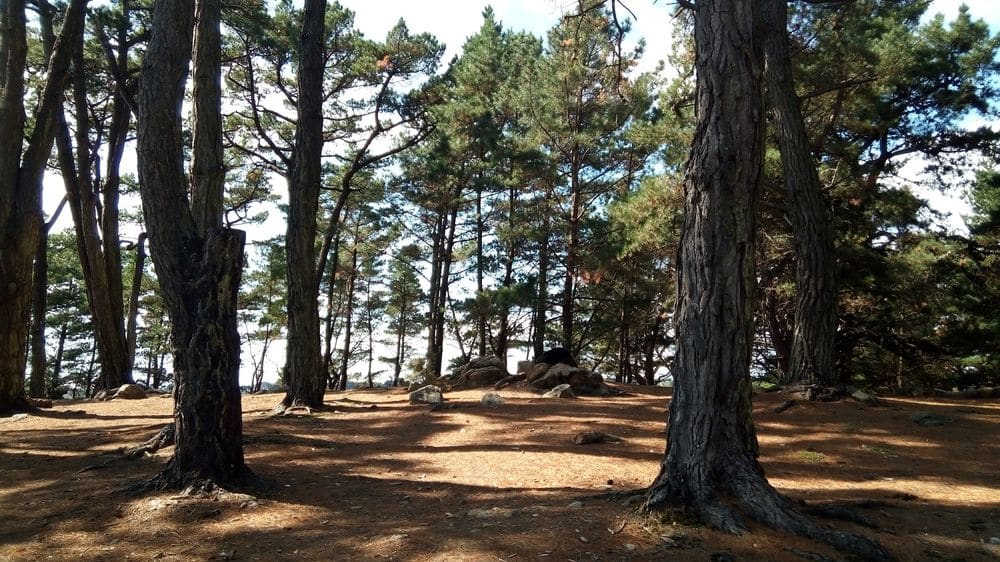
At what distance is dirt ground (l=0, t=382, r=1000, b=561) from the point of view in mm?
3355

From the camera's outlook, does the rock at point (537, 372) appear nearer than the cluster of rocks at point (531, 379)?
No

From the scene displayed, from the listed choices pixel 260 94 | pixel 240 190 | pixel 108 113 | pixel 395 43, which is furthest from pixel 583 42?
pixel 108 113

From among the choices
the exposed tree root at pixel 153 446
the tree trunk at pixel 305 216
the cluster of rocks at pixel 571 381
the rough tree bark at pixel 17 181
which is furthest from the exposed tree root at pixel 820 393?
the rough tree bark at pixel 17 181

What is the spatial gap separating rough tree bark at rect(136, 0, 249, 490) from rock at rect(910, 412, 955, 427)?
7.60m

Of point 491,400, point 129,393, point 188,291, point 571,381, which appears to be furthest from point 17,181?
point 571,381

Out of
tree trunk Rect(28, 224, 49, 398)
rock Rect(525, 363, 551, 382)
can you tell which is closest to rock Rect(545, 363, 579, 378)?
rock Rect(525, 363, 551, 382)

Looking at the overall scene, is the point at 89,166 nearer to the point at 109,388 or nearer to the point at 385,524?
the point at 109,388

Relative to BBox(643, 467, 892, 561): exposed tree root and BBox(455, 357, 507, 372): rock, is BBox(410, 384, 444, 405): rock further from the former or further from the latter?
BBox(643, 467, 892, 561): exposed tree root

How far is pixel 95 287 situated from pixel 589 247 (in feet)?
39.6

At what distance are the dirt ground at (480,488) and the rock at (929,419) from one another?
0.14 ft

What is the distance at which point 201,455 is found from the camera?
4.32 metres

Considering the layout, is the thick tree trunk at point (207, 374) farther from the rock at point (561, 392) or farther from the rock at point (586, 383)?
the rock at point (586, 383)

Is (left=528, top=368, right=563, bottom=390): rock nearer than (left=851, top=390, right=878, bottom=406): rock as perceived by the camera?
No

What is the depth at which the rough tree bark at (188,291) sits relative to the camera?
434 centimetres
